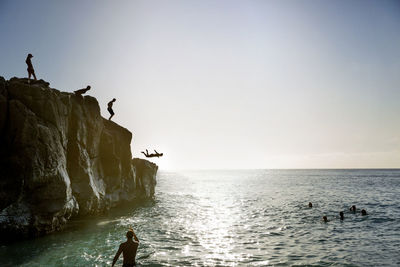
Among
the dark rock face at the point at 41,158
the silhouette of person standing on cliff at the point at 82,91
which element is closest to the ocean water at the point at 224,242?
the dark rock face at the point at 41,158

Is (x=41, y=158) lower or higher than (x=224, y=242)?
higher

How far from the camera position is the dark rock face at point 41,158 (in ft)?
52.7

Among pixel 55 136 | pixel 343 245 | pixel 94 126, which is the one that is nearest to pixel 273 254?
pixel 343 245

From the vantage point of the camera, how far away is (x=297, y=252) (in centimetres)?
1603

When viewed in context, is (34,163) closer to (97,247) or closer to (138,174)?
(97,247)

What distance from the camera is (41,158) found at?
1720 cm

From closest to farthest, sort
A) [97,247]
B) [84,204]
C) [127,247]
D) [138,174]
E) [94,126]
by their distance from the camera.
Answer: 1. [127,247]
2. [97,247]
3. [84,204]
4. [94,126]
5. [138,174]

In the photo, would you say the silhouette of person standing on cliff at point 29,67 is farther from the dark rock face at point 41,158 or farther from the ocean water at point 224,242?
the ocean water at point 224,242

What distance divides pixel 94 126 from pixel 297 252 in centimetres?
2467

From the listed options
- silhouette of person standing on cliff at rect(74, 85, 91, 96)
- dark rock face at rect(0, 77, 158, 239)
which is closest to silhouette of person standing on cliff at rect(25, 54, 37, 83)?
dark rock face at rect(0, 77, 158, 239)

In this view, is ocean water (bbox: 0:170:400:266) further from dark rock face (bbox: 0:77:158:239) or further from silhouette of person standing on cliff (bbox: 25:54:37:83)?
silhouette of person standing on cliff (bbox: 25:54:37:83)

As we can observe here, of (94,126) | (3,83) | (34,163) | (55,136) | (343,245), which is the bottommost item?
(343,245)

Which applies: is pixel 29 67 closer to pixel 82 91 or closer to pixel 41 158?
pixel 82 91

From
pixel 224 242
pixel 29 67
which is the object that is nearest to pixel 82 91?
pixel 29 67
